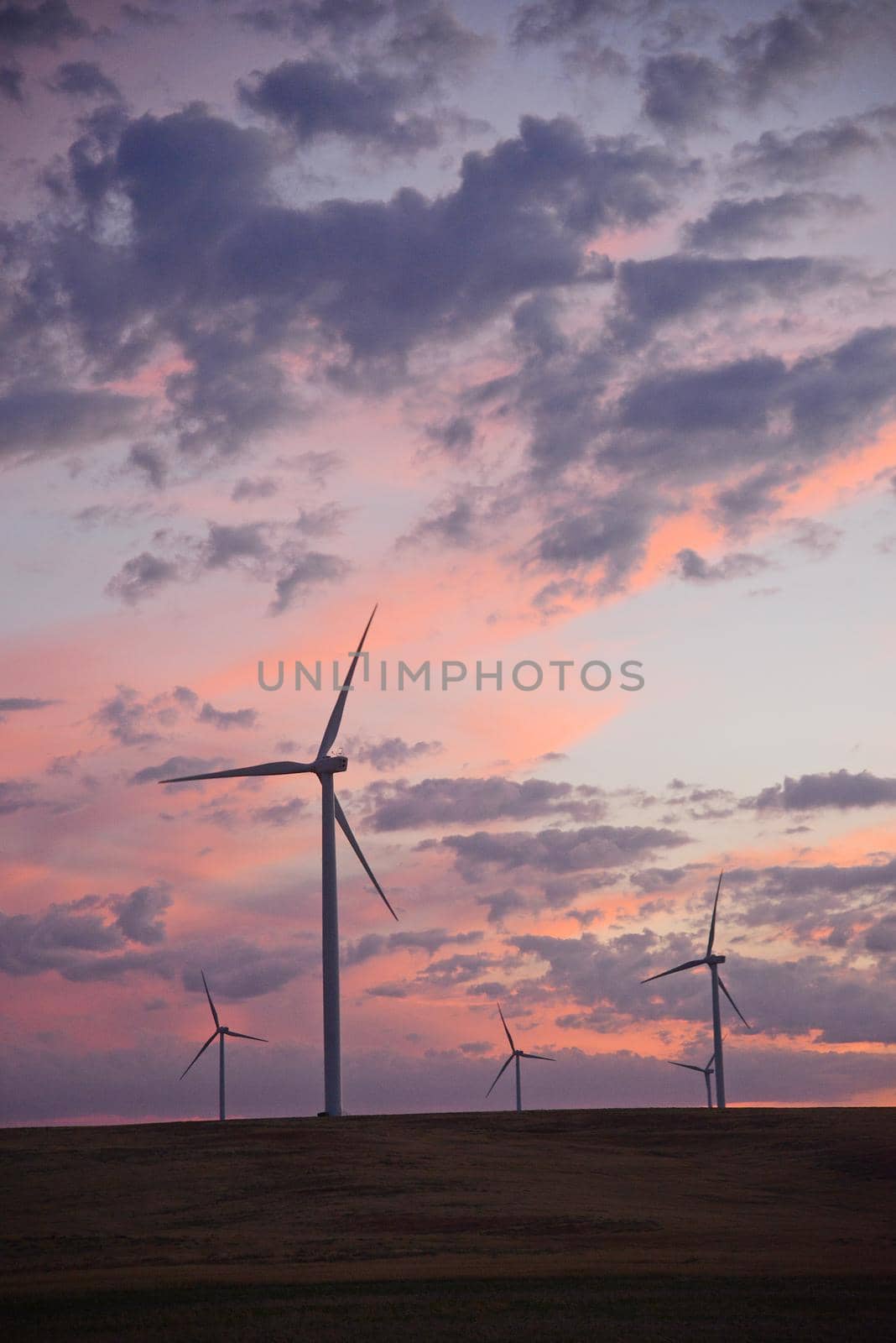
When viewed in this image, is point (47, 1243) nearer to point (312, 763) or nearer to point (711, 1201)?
point (711, 1201)

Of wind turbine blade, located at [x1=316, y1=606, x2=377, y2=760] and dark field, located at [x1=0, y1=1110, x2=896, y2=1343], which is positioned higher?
wind turbine blade, located at [x1=316, y1=606, x2=377, y2=760]

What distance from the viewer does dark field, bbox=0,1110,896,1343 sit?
34.0 m

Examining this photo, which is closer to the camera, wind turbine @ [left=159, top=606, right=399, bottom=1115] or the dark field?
the dark field

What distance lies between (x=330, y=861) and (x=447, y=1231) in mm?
42838

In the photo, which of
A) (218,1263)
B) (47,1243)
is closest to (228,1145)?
(47,1243)

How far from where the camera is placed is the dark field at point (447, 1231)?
34.0 meters

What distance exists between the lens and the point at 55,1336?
32125 millimetres

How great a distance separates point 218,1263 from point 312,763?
5477cm

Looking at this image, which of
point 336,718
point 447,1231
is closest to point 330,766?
point 336,718

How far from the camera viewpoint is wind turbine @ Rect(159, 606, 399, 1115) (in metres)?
86.8

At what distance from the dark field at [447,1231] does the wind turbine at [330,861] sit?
387cm

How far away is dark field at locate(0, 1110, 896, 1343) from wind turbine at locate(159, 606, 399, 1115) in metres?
3.87

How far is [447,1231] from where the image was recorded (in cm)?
4894

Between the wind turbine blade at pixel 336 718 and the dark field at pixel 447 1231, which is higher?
the wind turbine blade at pixel 336 718
